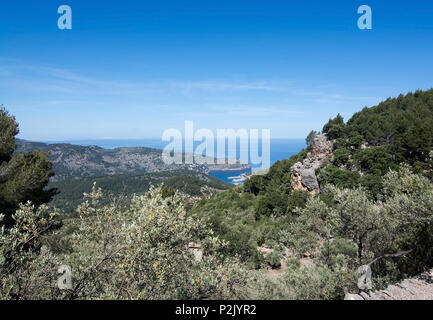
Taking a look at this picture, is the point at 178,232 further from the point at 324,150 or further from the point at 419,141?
the point at 324,150

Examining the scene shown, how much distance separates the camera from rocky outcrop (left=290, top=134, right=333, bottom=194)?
31.9 meters

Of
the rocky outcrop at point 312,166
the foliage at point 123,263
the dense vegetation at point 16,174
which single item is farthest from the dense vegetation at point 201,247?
the rocky outcrop at point 312,166

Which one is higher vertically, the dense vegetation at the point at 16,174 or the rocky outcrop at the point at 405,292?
the dense vegetation at the point at 16,174

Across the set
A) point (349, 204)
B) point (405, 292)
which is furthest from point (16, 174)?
point (405, 292)

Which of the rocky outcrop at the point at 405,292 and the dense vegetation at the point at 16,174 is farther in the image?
the dense vegetation at the point at 16,174

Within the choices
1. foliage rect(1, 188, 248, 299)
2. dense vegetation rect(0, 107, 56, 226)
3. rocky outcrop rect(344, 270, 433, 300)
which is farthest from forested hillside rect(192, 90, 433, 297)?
dense vegetation rect(0, 107, 56, 226)

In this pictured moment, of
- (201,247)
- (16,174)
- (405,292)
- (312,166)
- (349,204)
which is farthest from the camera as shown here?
(312,166)

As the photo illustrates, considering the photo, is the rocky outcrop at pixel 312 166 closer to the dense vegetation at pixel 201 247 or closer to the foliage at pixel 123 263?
the dense vegetation at pixel 201 247

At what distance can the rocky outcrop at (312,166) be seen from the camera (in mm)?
31906

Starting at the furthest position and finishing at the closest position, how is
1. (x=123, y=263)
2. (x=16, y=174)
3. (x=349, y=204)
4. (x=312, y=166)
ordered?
(x=312, y=166) < (x=16, y=174) < (x=349, y=204) < (x=123, y=263)

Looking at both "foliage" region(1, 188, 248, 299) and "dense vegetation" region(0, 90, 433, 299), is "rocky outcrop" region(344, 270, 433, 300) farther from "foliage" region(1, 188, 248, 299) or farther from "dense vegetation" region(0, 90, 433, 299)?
"foliage" region(1, 188, 248, 299)

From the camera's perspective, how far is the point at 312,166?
34.2 metres

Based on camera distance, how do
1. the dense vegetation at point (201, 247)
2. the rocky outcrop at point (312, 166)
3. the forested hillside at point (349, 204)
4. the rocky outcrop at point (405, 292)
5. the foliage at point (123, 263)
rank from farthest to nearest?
the rocky outcrop at point (312, 166)
the forested hillside at point (349, 204)
the rocky outcrop at point (405, 292)
the dense vegetation at point (201, 247)
the foliage at point (123, 263)

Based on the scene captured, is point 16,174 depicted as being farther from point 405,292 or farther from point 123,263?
point 405,292
